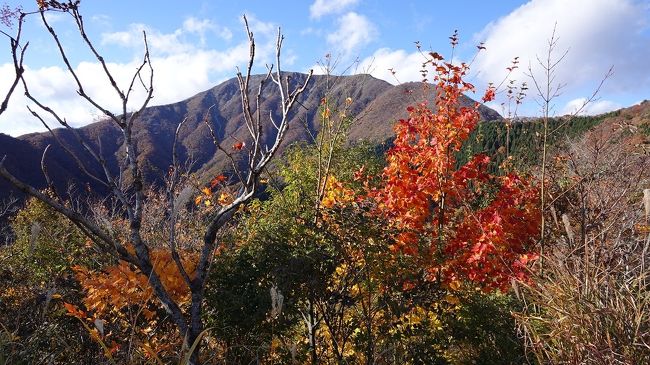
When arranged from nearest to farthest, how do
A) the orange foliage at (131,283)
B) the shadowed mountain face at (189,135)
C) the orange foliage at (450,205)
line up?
the orange foliage at (131,283) → the orange foliage at (450,205) → the shadowed mountain face at (189,135)

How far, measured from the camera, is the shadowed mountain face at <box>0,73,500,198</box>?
7.77 metres

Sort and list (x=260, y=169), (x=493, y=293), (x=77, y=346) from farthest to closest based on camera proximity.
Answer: (x=493, y=293)
(x=77, y=346)
(x=260, y=169)

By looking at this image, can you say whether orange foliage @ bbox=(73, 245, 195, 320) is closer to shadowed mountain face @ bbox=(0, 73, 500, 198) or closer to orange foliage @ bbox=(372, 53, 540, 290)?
shadowed mountain face @ bbox=(0, 73, 500, 198)

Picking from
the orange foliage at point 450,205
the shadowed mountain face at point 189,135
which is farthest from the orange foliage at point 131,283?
the orange foliage at point 450,205

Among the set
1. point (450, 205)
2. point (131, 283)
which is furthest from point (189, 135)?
point (131, 283)

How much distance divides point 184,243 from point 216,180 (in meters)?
2.43

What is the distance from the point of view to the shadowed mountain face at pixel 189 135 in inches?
306

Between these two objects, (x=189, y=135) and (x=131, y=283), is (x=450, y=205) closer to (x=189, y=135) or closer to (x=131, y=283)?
(x=131, y=283)

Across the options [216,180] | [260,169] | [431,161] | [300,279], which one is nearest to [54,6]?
[260,169]

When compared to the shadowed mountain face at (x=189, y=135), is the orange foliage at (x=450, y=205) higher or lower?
lower

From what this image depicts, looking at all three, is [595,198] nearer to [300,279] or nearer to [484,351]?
[484,351]

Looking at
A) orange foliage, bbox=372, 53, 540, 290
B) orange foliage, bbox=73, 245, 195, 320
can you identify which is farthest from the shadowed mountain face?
orange foliage, bbox=73, 245, 195, 320

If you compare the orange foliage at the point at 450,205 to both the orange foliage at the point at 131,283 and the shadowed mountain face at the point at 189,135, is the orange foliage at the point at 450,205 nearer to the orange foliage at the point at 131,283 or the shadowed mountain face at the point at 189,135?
the shadowed mountain face at the point at 189,135

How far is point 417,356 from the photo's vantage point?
13.9 feet
